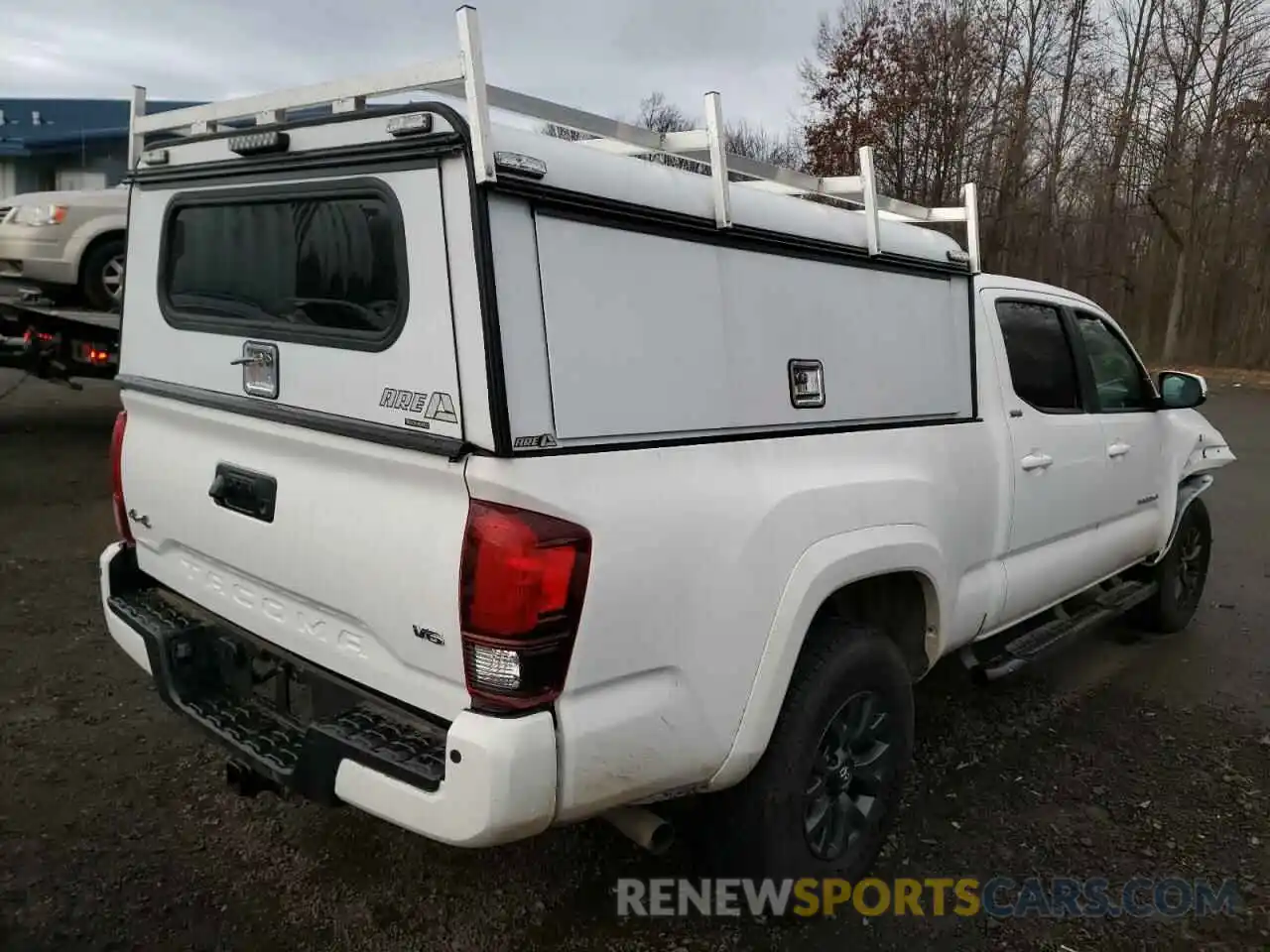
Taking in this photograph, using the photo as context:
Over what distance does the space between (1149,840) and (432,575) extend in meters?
2.75

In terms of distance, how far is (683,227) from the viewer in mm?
2443

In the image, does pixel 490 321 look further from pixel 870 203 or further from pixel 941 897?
pixel 941 897

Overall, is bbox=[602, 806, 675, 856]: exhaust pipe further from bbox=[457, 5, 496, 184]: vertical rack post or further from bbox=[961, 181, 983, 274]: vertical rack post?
bbox=[961, 181, 983, 274]: vertical rack post

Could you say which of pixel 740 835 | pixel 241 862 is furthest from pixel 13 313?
pixel 740 835

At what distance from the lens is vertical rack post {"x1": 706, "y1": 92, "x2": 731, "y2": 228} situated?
2480 mm

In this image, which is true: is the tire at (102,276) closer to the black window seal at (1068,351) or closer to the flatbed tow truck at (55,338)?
the flatbed tow truck at (55,338)

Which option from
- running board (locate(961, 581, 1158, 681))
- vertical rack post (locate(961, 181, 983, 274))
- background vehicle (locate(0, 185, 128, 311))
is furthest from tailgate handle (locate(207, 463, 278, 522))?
background vehicle (locate(0, 185, 128, 311))

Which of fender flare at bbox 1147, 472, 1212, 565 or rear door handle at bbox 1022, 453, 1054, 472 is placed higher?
rear door handle at bbox 1022, 453, 1054, 472

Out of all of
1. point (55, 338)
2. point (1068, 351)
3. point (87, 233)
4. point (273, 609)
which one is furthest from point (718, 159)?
point (87, 233)

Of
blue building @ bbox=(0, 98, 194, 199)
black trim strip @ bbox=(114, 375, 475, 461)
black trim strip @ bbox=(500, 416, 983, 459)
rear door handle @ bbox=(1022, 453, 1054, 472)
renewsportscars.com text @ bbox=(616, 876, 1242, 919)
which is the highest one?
blue building @ bbox=(0, 98, 194, 199)

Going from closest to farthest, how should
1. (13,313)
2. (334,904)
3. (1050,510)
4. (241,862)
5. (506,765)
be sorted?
1. (506,765)
2. (334,904)
3. (241,862)
4. (1050,510)
5. (13,313)

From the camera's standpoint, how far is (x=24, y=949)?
103 inches

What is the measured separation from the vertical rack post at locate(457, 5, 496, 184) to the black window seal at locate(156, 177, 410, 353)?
0.33 meters

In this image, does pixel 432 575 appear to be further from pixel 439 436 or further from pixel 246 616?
pixel 246 616
